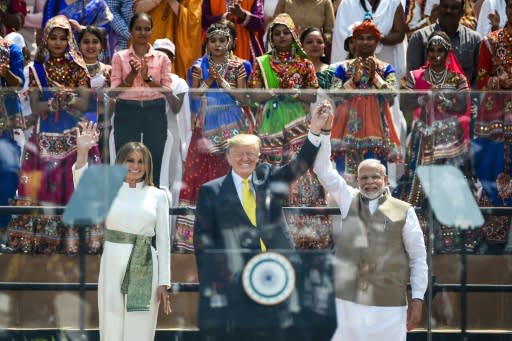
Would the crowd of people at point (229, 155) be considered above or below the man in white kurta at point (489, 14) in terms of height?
below

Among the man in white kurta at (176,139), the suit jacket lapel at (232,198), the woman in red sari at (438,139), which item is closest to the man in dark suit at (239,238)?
the suit jacket lapel at (232,198)

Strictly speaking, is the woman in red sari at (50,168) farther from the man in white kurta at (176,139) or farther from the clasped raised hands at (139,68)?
the clasped raised hands at (139,68)

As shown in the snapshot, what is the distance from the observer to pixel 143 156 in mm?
11484

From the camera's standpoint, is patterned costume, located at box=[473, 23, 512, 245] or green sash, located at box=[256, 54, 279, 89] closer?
patterned costume, located at box=[473, 23, 512, 245]

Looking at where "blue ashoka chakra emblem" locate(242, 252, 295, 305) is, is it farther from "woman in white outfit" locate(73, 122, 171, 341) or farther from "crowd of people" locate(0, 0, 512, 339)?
"woman in white outfit" locate(73, 122, 171, 341)

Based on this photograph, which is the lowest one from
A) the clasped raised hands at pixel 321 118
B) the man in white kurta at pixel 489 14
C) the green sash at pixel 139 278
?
the green sash at pixel 139 278

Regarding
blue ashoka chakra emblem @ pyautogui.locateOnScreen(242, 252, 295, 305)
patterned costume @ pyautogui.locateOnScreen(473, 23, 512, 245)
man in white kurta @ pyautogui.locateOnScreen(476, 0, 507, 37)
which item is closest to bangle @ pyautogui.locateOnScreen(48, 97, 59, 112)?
blue ashoka chakra emblem @ pyautogui.locateOnScreen(242, 252, 295, 305)

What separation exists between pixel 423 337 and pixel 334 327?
25.1 inches

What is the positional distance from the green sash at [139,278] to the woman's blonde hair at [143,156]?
40 centimetres

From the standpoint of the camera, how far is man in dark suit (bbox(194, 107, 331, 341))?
11477mm

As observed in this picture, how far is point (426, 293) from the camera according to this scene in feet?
38.0

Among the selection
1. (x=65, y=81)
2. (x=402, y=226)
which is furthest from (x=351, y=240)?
(x=65, y=81)

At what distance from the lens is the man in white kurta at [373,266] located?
11406mm

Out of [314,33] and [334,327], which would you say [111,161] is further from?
[314,33]
